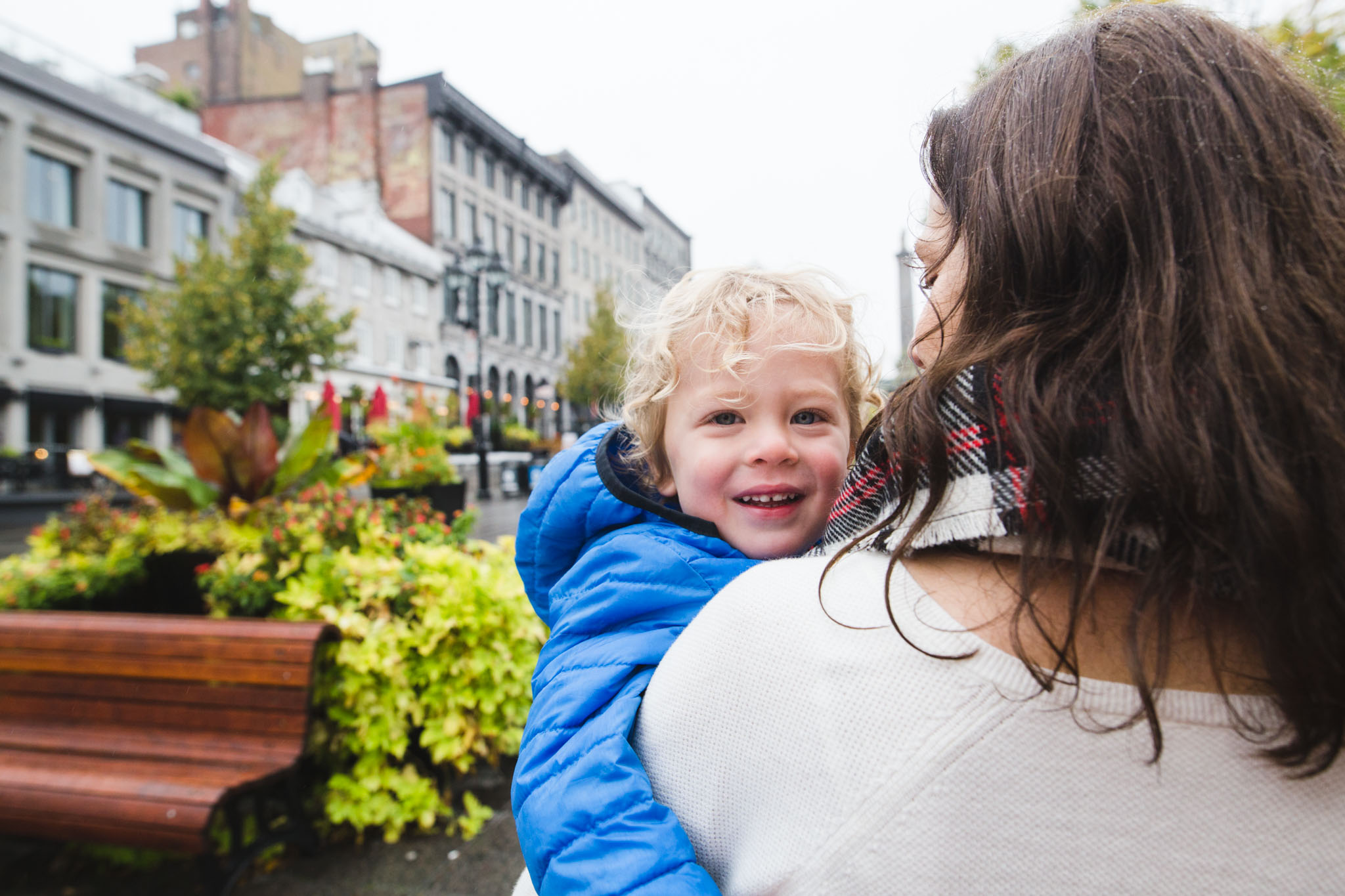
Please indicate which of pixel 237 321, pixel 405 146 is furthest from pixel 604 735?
pixel 405 146

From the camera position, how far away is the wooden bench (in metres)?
2.71

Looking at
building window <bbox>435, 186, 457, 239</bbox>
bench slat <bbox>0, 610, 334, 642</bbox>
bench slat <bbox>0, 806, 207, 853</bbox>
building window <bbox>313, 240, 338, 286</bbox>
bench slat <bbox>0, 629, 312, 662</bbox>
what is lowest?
bench slat <bbox>0, 806, 207, 853</bbox>

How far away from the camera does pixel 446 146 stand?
3928cm

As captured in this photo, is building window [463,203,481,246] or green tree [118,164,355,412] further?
building window [463,203,481,246]

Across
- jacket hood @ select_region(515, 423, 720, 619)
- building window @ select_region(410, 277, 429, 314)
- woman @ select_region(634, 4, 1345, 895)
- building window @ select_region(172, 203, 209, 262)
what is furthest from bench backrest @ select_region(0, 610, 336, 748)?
building window @ select_region(410, 277, 429, 314)

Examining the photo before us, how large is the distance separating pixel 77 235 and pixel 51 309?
2318 millimetres

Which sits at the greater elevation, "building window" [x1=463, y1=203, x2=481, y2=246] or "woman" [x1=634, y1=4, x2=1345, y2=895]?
"building window" [x1=463, y1=203, x2=481, y2=246]

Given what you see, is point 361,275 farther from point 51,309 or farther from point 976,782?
point 976,782

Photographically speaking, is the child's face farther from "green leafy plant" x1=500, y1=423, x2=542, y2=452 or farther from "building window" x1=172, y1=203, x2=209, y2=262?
"building window" x1=172, y1=203, x2=209, y2=262

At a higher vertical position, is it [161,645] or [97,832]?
[161,645]

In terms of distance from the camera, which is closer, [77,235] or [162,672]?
[162,672]

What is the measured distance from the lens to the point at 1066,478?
0.68 metres

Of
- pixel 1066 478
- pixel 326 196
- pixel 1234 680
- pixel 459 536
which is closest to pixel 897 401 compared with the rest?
pixel 1066 478

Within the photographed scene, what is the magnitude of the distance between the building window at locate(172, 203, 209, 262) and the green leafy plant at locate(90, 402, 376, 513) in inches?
980
